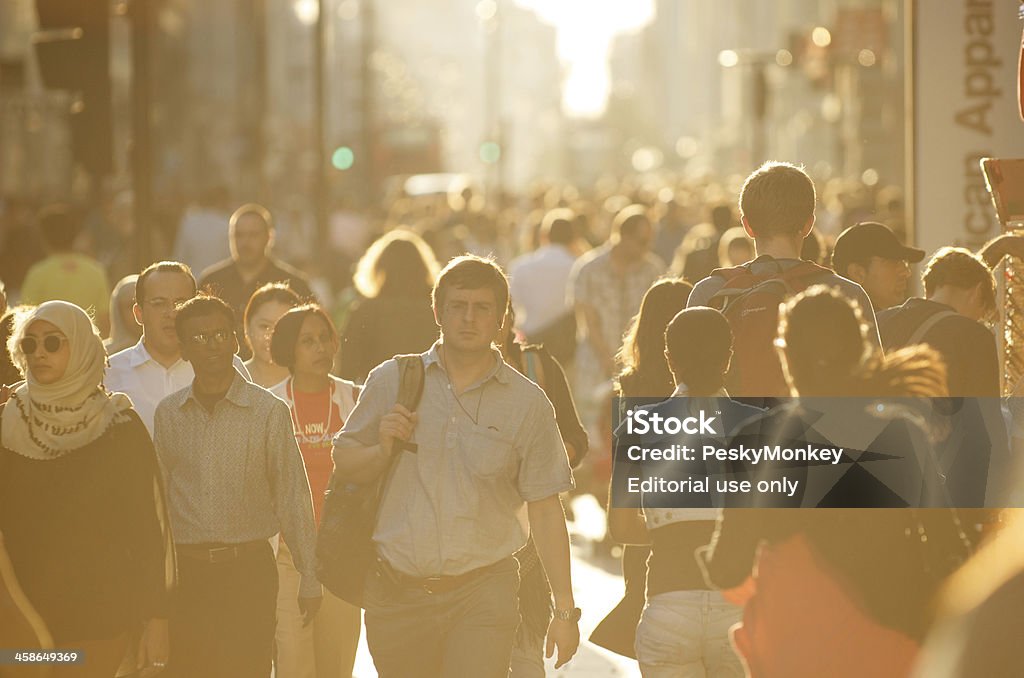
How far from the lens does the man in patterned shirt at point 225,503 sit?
674 cm

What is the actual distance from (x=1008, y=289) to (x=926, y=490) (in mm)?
3598

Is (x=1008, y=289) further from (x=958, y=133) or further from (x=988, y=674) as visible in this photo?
(x=988, y=674)

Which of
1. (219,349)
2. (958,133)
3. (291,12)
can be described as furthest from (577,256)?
(291,12)

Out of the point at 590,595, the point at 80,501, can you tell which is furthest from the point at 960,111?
the point at 80,501

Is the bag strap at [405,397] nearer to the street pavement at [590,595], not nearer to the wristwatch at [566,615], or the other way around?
the wristwatch at [566,615]

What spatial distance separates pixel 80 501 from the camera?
6035mm

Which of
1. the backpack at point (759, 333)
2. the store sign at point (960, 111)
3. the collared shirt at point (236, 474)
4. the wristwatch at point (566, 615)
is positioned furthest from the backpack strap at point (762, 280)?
the store sign at point (960, 111)

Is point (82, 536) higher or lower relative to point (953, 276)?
lower

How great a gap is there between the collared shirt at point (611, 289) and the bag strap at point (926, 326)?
22.9 feet

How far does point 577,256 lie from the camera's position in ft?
53.8

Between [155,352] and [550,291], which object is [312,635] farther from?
[550,291]

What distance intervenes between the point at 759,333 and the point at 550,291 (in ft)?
31.8

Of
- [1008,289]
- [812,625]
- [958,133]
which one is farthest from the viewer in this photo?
[958,133]

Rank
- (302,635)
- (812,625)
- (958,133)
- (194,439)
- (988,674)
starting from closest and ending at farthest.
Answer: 1. (988,674)
2. (812,625)
3. (194,439)
4. (302,635)
5. (958,133)
